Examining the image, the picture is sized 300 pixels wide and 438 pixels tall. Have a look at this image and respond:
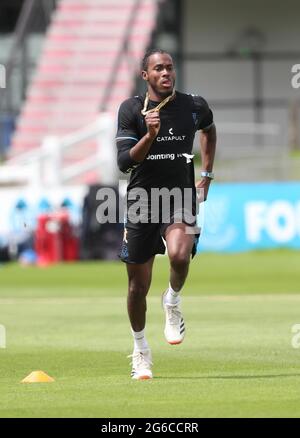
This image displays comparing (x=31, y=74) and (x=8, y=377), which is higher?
(x=31, y=74)

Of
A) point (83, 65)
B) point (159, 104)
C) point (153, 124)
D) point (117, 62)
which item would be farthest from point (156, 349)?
point (83, 65)

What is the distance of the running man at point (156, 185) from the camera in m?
11.6

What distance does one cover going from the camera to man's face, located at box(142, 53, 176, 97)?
37.7 ft

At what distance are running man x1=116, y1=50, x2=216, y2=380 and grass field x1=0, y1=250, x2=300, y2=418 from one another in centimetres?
58

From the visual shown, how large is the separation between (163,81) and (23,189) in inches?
853

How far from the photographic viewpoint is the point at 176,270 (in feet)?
38.8

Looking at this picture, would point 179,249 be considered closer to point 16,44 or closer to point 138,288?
point 138,288

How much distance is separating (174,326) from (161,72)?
2.20 m

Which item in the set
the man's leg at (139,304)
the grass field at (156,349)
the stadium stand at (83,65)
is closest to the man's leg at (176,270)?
the man's leg at (139,304)

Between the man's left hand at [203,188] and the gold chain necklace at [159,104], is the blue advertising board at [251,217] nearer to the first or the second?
the man's left hand at [203,188]

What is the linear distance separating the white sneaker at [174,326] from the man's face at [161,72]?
189 centimetres

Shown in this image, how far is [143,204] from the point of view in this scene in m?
11.8
